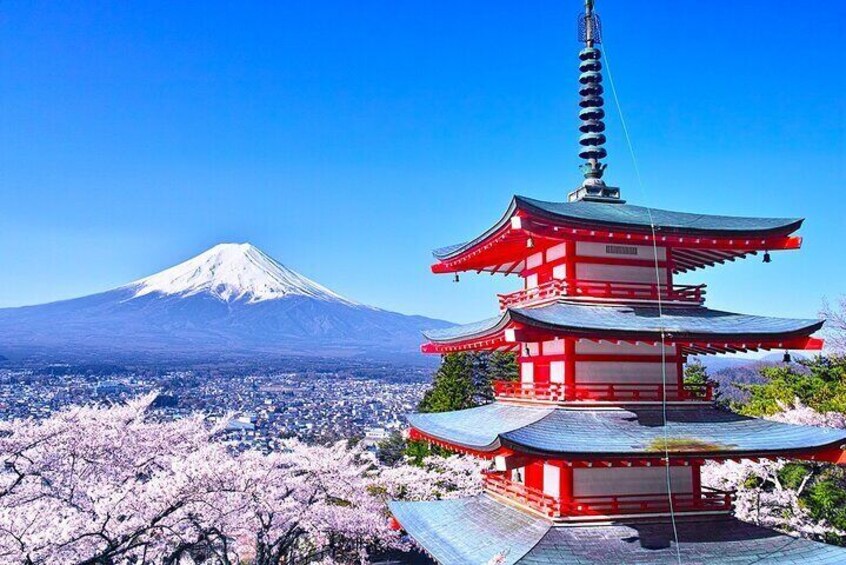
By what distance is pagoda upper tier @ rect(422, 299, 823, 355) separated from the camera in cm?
1130

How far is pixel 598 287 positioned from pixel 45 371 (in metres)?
112

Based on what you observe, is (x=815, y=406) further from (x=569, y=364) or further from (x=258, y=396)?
(x=258, y=396)

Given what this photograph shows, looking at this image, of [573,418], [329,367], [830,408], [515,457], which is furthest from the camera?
[329,367]

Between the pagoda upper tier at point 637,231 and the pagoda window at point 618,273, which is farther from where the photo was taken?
the pagoda window at point 618,273

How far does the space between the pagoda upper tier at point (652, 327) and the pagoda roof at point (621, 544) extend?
3135 mm

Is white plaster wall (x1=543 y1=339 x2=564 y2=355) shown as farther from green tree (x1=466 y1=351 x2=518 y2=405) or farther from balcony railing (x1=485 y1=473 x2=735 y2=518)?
green tree (x1=466 y1=351 x2=518 y2=405)

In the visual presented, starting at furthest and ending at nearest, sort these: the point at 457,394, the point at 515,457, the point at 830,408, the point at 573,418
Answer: the point at 457,394 → the point at 830,408 → the point at 573,418 → the point at 515,457

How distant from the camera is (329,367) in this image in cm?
16912

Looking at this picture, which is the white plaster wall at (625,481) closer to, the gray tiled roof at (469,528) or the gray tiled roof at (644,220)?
the gray tiled roof at (469,528)

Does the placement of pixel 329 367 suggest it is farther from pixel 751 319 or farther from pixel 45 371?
pixel 751 319

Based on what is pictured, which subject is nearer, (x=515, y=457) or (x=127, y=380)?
(x=515, y=457)

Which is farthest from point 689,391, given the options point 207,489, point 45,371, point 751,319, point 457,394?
point 45,371

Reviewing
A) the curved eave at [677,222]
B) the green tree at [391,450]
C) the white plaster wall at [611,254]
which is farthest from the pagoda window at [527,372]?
the green tree at [391,450]

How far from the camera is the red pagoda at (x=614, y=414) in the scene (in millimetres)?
11031
